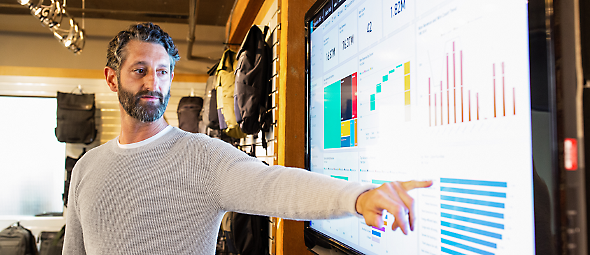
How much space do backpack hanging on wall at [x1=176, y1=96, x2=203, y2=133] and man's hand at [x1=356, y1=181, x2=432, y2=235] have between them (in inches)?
159

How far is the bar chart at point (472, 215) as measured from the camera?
2.14 feet

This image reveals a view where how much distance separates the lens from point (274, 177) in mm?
957

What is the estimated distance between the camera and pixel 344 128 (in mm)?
1285

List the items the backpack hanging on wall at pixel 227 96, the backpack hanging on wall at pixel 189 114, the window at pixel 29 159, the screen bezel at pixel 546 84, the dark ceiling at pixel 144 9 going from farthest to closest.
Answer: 1. the window at pixel 29 159
2. the backpack hanging on wall at pixel 189 114
3. the dark ceiling at pixel 144 9
4. the backpack hanging on wall at pixel 227 96
5. the screen bezel at pixel 546 84

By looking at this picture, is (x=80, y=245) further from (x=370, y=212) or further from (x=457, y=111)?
(x=457, y=111)

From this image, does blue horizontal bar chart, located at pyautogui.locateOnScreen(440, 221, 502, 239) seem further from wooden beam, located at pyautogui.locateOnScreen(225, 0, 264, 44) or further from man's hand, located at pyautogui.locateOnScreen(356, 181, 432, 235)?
wooden beam, located at pyautogui.locateOnScreen(225, 0, 264, 44)

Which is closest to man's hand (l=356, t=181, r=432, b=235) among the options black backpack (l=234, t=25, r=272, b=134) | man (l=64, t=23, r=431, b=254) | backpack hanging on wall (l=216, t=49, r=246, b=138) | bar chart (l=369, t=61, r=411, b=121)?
man (l=64, t=23, r=431, b=254)

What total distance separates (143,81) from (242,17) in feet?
6.92

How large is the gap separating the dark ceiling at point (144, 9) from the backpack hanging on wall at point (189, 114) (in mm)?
1080

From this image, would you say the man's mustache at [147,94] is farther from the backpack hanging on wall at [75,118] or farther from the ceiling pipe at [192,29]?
the backpack hanging on wall at [75,118]

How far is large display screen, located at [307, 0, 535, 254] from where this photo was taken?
2.05ft

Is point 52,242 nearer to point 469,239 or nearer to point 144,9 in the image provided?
point 144,9

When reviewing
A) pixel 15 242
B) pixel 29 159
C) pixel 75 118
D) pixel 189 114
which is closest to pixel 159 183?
pixel 189 114

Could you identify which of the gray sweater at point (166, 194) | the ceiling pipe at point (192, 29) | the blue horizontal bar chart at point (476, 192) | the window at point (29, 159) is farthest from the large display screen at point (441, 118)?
the window at point (29, 159)
